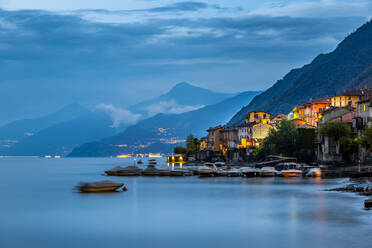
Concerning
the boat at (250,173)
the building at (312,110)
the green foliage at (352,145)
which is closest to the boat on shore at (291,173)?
the boat at (250,173)

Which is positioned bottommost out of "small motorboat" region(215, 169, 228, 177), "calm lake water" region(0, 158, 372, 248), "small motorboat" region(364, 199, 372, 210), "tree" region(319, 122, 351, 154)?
"calm lake water" region(0, 158, 372, 248)

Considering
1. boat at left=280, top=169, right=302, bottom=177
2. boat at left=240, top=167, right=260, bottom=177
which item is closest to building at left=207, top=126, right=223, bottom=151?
boat at left=240, top=167, right=260, bottom=177

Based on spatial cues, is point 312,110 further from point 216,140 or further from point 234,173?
point 234,173

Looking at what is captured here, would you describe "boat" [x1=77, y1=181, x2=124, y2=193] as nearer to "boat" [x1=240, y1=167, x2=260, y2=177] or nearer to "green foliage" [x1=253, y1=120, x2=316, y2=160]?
"boat" [x1=240, y1=167, x2=260, y2=177]

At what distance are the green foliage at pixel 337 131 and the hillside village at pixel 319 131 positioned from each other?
26cm

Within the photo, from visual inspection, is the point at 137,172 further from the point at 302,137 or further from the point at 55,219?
the point at 55,219

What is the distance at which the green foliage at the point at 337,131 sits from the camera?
100938mm

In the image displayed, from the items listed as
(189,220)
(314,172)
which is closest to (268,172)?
(314,172)

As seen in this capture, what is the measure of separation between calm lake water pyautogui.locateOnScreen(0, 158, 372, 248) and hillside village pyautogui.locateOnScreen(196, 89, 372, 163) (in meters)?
26.7

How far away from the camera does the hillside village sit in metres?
98.8

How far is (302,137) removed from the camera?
126 m

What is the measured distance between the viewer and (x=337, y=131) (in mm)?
101125

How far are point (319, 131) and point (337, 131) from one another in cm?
643

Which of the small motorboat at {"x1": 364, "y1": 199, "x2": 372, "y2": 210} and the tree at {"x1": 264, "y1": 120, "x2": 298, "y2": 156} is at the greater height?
the tree at {"x1": 264, "y1": 120, "x2": 298, "y2": 156}
